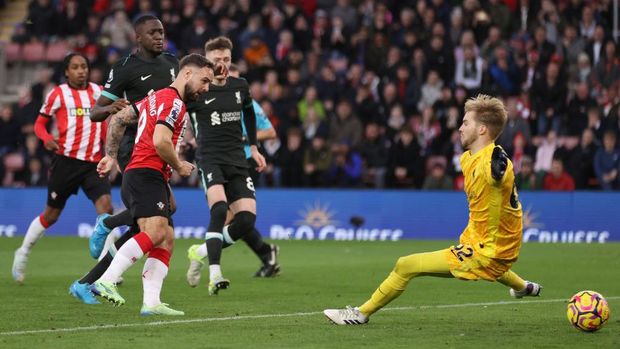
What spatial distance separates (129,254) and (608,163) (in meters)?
13.1

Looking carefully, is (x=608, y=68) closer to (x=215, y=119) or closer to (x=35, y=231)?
(x=215, y=119)

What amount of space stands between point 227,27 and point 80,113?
11832 mm

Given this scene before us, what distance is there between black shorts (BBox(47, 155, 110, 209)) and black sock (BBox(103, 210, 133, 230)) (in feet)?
6.48

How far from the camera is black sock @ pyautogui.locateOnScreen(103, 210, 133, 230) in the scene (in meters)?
11.1

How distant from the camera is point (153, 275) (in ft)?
32.3

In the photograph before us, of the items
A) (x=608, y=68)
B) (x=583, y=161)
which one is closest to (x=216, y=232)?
(x=583, y=161)

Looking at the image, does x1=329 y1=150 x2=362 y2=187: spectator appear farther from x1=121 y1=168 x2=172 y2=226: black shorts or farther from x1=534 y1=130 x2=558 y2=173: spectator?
x1=121 y1=168 x2=172 y2=226: black shorts

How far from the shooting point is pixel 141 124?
9883 millimetres

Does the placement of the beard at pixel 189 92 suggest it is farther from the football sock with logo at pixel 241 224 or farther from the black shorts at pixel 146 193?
the football sock with logo at pixel 241 224

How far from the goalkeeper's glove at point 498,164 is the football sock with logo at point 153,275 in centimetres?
294

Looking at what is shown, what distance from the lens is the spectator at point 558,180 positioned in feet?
68.8

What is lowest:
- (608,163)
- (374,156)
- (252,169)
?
(374,156)

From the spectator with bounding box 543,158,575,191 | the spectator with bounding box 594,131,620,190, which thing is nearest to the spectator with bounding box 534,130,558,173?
the spectator with bounding box 543,158,575,191

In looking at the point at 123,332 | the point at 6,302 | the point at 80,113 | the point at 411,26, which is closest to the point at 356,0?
the point at 411,26
